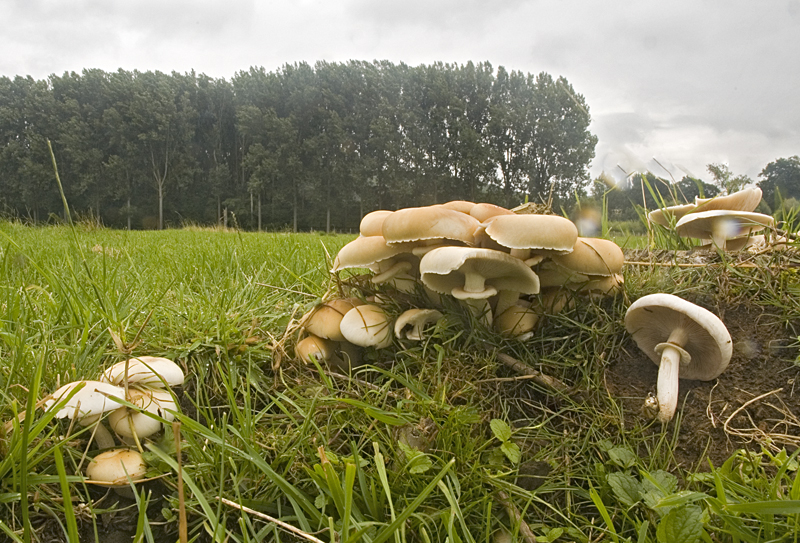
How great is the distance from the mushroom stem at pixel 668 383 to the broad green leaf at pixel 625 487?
0.85 ft

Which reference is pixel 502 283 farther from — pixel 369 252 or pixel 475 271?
pixel 369 252

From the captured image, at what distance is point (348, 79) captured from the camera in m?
32.3

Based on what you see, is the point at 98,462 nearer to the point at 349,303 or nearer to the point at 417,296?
the point at 349,303

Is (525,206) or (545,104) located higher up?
(545,104)

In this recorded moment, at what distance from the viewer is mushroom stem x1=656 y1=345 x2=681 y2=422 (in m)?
1.40

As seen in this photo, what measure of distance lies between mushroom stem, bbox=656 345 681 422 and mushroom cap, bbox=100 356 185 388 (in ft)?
5.04

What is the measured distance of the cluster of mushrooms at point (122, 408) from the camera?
125cm

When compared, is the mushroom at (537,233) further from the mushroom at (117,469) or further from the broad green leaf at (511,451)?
the mushroom at (117,469)

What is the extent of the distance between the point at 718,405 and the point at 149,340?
203 cm

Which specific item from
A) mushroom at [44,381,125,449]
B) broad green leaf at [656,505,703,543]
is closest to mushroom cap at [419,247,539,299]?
broad green leaf at [656,505,703,543]

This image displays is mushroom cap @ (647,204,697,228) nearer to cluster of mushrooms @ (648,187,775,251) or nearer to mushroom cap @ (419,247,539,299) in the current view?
cluster of mushrooms @ (648,187,775,251)

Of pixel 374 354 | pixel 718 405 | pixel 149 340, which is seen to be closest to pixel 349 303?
pixel 374 354

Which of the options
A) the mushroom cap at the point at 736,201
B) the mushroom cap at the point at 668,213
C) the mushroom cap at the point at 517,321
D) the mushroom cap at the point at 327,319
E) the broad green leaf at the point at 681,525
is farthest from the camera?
the mushroom cap at the point at 668,213

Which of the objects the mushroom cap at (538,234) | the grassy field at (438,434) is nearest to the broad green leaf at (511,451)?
the grassy field at (438,434)
